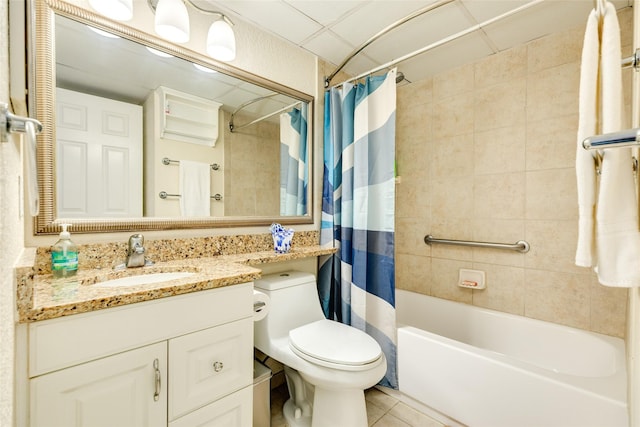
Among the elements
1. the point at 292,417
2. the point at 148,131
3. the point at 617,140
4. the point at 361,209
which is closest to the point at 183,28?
the point at 148,131

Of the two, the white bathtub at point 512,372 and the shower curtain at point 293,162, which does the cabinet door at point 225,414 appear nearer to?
the white bathtub at point 512,372

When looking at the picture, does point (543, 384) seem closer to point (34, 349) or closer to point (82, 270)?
point (34, 349)

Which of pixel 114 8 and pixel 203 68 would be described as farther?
pixel 203 68

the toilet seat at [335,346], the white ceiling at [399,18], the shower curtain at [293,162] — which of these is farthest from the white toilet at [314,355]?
the white ceiling at [399,18]

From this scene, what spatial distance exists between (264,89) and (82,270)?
4.26 ft

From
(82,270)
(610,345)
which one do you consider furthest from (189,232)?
(610,345)

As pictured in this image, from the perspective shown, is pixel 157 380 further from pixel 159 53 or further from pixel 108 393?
pixel 159 53

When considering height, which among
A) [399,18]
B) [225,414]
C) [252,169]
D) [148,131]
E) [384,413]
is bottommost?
[384,413]

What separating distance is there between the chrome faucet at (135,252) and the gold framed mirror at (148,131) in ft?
0.26

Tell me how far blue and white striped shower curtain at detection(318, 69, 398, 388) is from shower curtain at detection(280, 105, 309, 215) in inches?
6.0

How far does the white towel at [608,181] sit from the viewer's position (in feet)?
2.35

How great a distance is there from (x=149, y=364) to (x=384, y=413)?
1.29 m

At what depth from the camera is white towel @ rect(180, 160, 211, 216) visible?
1.38 m

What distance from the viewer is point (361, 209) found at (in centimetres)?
178
